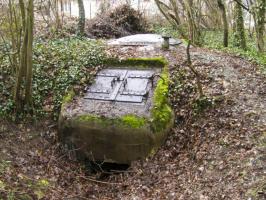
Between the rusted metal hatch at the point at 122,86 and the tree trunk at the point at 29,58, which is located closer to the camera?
the tree trunk at the point at 29,58

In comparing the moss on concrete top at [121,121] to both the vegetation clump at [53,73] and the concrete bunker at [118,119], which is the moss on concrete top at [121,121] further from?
the vegetation clump at [53,73]

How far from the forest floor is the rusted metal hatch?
691mm

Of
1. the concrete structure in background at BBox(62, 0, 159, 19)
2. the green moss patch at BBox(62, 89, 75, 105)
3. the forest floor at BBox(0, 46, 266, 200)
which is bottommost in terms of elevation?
the forest floor at BBox(0, 46, 266, 200)

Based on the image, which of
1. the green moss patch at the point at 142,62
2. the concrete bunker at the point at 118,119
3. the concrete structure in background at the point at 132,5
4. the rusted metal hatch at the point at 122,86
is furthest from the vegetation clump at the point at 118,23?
the concrete bunker at the point at 118,119

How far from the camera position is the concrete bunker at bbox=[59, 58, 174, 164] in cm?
759

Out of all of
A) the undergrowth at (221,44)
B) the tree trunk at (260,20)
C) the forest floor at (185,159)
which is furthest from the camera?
the tree trunk at (260,20)

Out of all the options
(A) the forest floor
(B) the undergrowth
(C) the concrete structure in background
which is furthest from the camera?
(C) the concrete structure in background

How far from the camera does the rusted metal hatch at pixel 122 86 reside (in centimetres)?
836

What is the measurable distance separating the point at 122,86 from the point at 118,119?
1236mm

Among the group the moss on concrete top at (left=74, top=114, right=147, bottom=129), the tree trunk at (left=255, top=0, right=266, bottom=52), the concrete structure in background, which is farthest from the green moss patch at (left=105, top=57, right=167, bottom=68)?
the concrete structure in background

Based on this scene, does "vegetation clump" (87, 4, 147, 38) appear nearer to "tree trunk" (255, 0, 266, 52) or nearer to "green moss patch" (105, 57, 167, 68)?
"green moss patch" (105, 57, 167, 68)

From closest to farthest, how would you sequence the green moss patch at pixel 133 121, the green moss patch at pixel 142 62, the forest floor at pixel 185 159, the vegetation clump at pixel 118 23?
the forest floor at pixel 185 159 < the green moss patch at pixel 133 121 < the green moss patch at pixel 142 62 < the vegetation clump at pixel 118 23

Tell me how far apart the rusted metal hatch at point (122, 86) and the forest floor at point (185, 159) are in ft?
2.27

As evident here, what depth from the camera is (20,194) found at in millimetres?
5672
